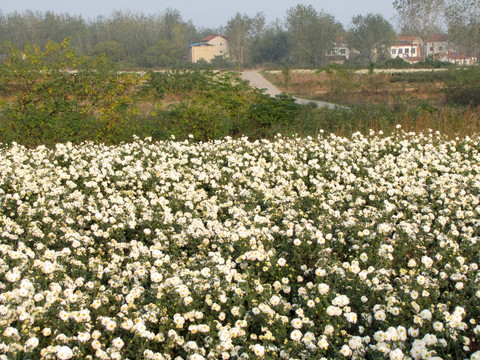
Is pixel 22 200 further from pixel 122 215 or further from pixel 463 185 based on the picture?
pixel 463 185

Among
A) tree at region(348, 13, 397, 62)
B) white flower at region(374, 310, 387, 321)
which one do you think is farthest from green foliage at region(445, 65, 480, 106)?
tree at region(348, 13, 397, 62)

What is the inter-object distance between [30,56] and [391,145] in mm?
7290

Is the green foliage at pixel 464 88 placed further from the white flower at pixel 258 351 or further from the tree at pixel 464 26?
the tree at pixel 464 26

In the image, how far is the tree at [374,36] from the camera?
65750mm

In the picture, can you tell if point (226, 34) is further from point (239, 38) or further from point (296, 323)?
point (296, 323)

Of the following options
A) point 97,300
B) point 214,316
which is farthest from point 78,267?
point 214,316

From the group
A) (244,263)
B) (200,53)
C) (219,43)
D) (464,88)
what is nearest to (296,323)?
(244,263)

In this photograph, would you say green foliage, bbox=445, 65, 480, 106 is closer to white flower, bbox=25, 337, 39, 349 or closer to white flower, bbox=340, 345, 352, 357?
white flower, bbox=340, 345, 352, 357

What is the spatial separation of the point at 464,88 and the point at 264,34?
58861mm

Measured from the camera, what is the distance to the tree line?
2277 inches

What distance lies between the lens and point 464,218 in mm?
4398

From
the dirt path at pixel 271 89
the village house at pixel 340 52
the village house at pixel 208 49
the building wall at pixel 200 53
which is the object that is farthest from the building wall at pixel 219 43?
the dirt path at pixel 271 89

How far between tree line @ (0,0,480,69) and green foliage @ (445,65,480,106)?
38.7 m

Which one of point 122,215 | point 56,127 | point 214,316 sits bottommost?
point 214,316
